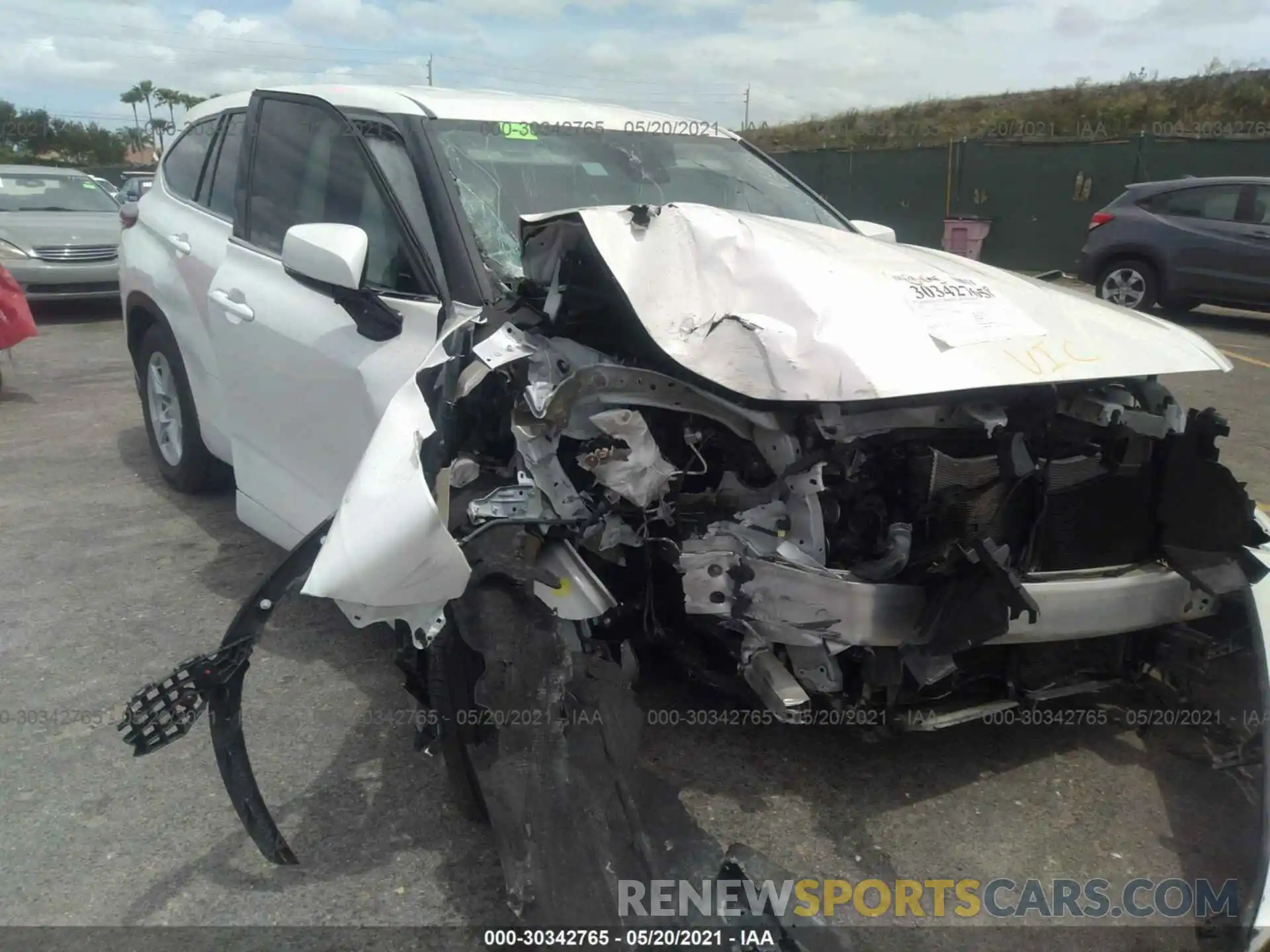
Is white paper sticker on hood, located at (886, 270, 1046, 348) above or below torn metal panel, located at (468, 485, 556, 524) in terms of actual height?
above

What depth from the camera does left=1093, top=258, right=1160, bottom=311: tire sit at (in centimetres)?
1111

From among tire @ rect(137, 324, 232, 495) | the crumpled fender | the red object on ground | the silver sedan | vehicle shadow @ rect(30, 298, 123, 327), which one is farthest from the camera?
vehicle shadow @ rect(30, 298, 123, 327)

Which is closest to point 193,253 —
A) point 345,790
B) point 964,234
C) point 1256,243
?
point 345,790

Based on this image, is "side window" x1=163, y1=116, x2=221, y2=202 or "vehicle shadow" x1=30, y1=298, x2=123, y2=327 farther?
"vehicle shadow" x1=30, y1=298, x2=123, y2=327

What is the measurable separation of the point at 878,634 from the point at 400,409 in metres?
1.27

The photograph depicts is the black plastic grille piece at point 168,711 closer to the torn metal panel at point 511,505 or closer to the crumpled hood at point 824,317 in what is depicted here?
the torn metal panel at point 511,505

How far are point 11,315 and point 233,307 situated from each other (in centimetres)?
513

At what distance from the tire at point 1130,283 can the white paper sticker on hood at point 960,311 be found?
9.54m

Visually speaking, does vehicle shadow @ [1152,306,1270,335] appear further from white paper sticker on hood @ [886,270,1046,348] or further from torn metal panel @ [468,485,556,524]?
torn metal panel @ [468,485,556,524]

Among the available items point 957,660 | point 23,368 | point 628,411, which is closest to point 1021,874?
point 957,660

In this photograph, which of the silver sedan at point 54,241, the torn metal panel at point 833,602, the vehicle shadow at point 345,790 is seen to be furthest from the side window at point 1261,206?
the silver sedan at point 54,241

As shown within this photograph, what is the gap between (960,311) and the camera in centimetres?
251

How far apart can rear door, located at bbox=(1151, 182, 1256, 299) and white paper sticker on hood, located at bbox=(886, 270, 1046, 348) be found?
9.43 metres

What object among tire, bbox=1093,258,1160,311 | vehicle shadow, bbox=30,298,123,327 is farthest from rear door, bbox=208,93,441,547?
tire, bbox=1093,258,1160,311
